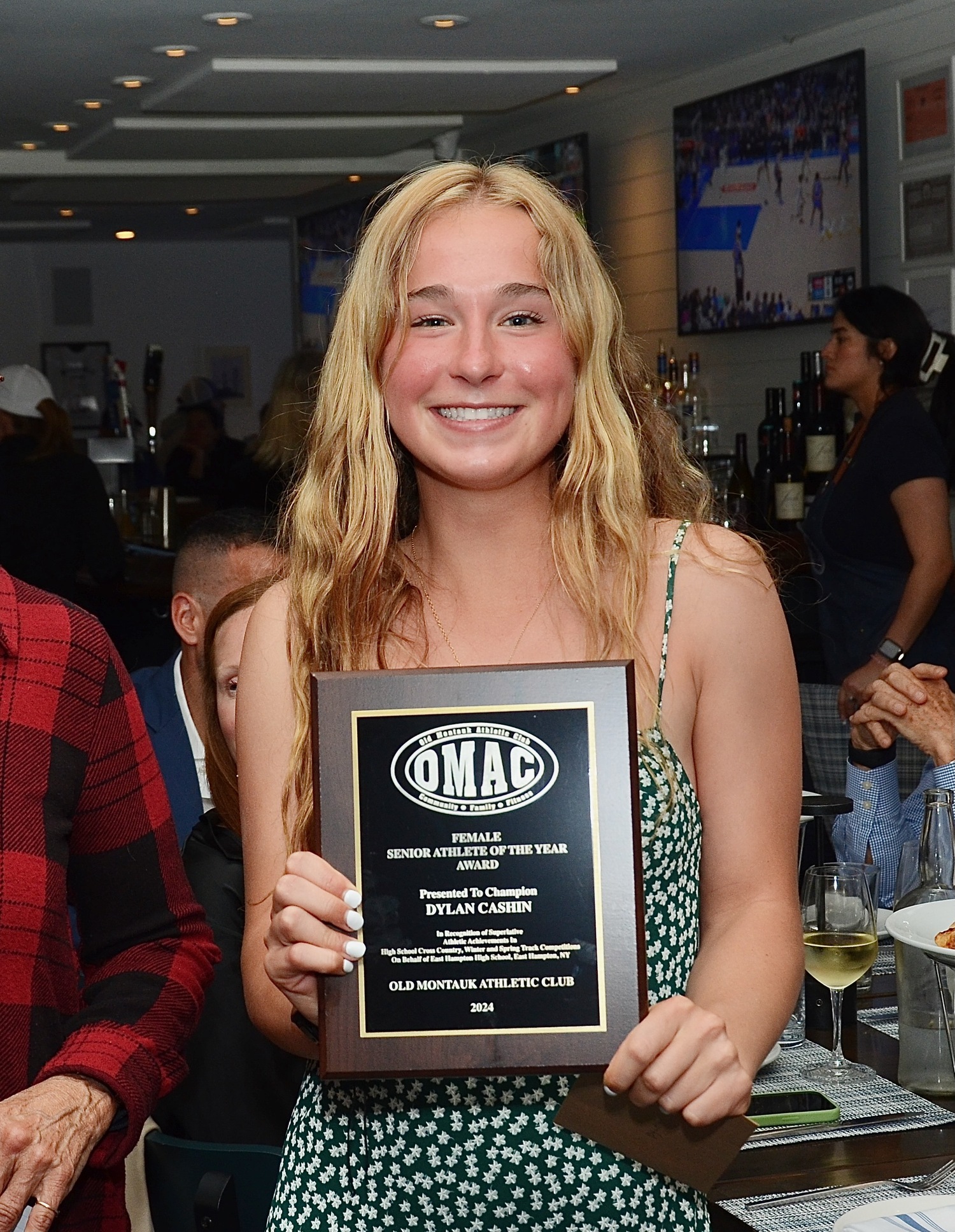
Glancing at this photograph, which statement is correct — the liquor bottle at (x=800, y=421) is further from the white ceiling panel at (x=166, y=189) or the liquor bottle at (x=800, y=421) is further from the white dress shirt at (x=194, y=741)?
the white ceiling panel at (x=166, y=189)

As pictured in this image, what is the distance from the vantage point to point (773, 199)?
601 cm

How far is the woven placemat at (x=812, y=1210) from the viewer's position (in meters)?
1.37

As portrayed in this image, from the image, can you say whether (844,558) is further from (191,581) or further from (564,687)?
(564,687)

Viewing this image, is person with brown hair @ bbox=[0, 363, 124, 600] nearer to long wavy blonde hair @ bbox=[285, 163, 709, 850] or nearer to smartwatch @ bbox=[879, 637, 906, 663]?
smartwatch @ bbox=[879, 637, 906, 663]

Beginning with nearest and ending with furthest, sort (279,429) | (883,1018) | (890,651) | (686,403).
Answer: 1. (883,1018)
2. (890,651)
3. (279,429)
4. (686,403)

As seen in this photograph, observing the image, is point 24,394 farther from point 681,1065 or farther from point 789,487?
point 681,1065

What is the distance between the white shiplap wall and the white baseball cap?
214 cm

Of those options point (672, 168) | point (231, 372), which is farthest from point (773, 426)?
point (231, 372)

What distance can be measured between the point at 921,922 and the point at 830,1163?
1.23 ft

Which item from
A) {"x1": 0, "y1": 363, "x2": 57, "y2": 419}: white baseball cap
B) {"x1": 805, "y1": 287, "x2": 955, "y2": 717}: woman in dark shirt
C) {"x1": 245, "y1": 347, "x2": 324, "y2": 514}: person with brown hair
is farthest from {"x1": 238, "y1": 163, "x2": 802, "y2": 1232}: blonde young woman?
{"x1": 0, "y1": 363, "x2": 57, "y2": 419}: white baseball cap

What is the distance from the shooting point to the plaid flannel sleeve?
135 centimetres

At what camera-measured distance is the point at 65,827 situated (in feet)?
4.46

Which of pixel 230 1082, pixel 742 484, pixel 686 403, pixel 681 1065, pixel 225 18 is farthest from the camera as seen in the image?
pixel 686 403

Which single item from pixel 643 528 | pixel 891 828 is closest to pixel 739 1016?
pixel 643 528
